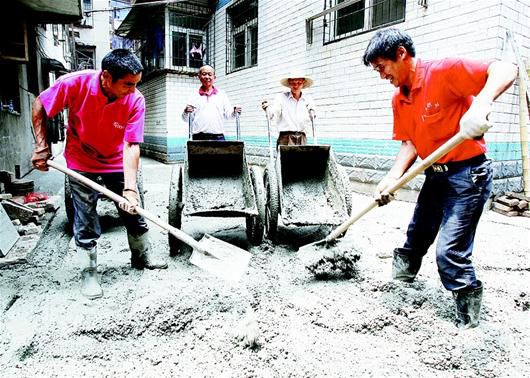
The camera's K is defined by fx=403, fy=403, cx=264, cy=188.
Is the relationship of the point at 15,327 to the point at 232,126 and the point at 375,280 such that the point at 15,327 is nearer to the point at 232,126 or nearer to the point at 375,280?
the point at 375,280

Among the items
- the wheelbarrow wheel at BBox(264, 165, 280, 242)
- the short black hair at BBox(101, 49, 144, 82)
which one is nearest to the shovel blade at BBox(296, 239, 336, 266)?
the wheelbarrow wheel at BBox(264, 165, 280, 242)

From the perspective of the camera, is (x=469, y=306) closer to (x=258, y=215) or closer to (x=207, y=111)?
(x=258, y=215)

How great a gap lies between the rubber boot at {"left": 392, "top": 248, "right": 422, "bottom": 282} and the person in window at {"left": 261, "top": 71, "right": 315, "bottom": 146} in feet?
8.00

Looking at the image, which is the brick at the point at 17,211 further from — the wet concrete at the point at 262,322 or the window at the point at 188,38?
the window at the point at 188,38

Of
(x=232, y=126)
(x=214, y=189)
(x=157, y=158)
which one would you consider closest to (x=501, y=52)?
(x=214, y=189)

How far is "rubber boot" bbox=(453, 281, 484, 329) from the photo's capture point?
2316 millimetres

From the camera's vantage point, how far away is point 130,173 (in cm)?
287

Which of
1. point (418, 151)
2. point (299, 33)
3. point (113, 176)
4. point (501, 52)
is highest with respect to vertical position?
point (299, 33)

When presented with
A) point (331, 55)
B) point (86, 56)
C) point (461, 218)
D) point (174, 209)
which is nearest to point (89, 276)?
point (174, 209)

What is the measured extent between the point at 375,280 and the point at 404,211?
2.59 meters

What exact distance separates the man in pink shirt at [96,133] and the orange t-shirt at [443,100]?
1.74m

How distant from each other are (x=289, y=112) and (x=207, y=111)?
111 cm

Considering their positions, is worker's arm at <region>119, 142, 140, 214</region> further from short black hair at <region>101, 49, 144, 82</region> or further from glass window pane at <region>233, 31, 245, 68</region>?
glass window pane at <region>233, 31, 245, 68</region>

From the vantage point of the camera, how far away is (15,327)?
2.40m
